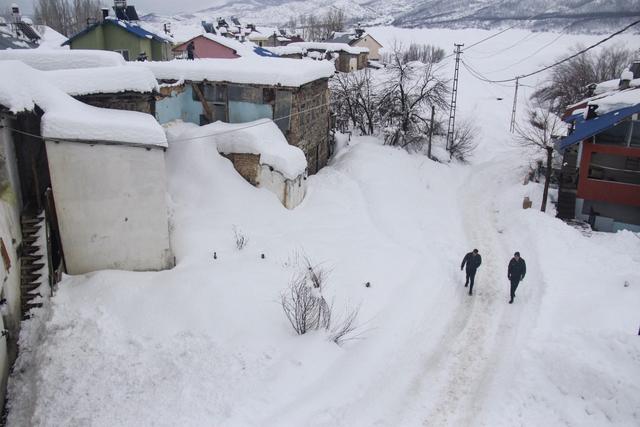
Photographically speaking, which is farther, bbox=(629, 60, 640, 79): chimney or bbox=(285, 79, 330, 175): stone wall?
bbox=(629, 60, 640, 79): chimney

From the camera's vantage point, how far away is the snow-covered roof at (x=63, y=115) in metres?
11.3

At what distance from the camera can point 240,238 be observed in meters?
14.2

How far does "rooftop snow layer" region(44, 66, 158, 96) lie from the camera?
521 inches

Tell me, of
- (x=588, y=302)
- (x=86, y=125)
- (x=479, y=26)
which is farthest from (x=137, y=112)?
(x=479, y=26)

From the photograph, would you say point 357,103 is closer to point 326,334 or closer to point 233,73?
point 233,73

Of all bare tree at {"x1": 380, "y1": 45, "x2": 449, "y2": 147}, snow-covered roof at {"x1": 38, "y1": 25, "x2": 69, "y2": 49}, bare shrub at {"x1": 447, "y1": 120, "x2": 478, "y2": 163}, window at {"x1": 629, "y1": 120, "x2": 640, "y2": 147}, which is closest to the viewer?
window at {"x1": 629, "y1": 120, "x2": 640, "y2": 147}

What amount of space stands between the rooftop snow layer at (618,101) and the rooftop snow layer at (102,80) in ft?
58.8

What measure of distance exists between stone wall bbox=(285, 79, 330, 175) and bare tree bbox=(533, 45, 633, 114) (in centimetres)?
2040

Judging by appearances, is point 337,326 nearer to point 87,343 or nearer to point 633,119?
point 87,343

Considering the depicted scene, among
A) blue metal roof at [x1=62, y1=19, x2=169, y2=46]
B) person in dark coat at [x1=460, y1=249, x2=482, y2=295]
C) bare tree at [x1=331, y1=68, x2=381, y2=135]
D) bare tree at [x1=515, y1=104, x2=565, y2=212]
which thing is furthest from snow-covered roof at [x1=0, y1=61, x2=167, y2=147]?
blue metal roof at [x1=62, y1=19, x2=169, y2=46]

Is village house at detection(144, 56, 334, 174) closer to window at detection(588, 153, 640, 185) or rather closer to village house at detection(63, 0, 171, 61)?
window at detection(588, 153, 640, 185)

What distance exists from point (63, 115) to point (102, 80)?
2.27 metres

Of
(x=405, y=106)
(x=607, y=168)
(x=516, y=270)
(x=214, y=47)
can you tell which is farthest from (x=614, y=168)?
(x=214, y=47)

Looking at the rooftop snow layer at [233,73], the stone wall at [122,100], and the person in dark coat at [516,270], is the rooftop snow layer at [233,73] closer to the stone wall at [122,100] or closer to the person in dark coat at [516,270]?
the stone wall at [122,100]
